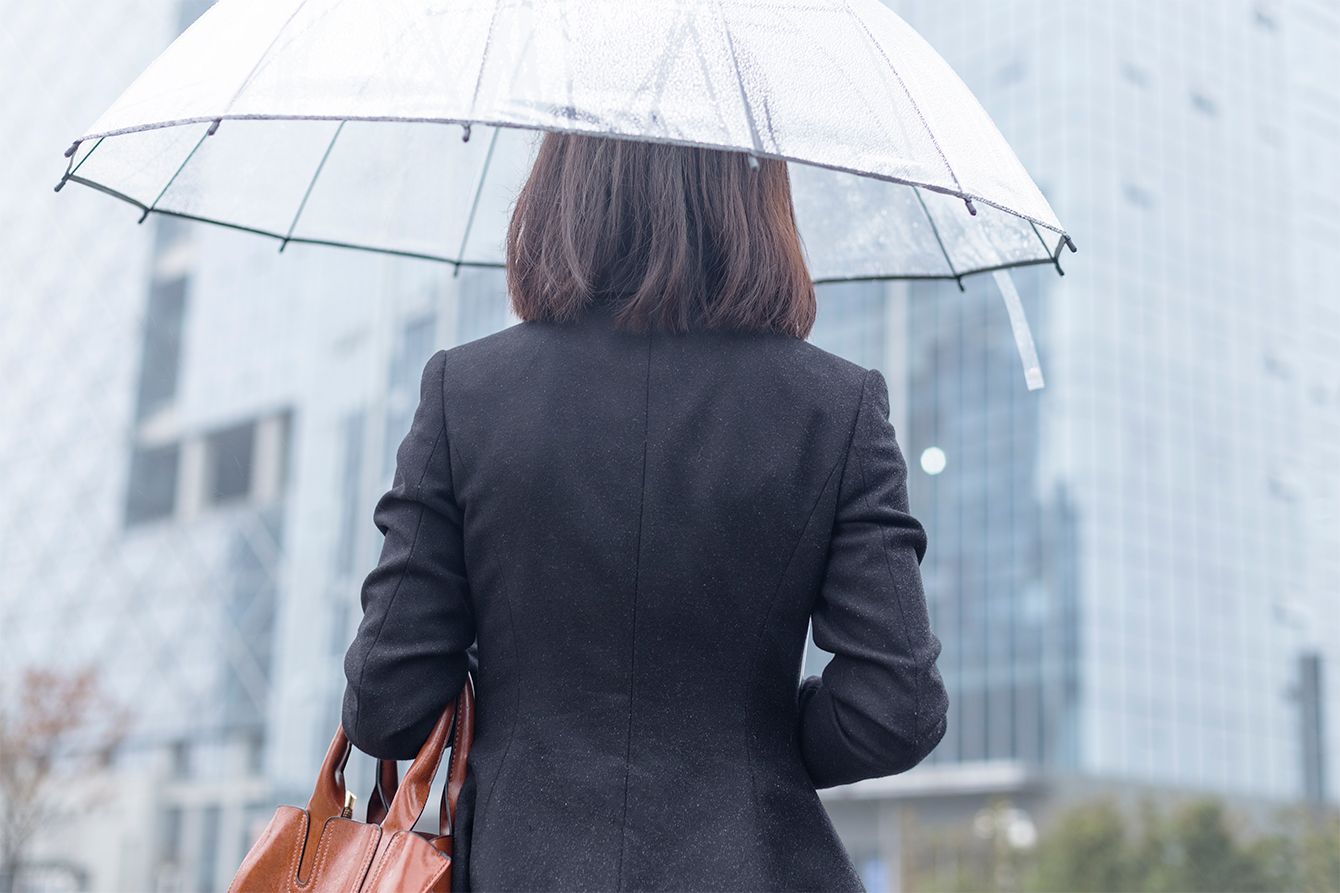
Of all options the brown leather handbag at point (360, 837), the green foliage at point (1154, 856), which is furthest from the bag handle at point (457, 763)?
the green foliage at point (1154, 856)

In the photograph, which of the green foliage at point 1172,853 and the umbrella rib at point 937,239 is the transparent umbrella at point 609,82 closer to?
the umbrella rib at point 937,239

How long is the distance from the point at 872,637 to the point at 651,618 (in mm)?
208

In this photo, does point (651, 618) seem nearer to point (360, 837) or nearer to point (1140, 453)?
point (360, 837)

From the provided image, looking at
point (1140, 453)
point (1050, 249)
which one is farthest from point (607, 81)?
point (1140, 453)

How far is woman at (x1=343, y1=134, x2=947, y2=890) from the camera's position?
55.0 inches

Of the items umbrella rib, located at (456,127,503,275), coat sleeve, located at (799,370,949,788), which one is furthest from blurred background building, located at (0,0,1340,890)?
coat sleeve, located at (799,370,949,788)

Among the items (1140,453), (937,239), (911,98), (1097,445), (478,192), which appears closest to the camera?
(911,98)

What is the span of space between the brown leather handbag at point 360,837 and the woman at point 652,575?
0.08 ft

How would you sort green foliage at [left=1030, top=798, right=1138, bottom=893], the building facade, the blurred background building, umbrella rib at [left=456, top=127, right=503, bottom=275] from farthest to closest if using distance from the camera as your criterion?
the building facade
the blurred background building
green foliage at [left=1030, top=798, right=1138, bottom=893]
umbrella rib at [left=456, top=127, right=503, bottom=275]

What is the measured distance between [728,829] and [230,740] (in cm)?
4210

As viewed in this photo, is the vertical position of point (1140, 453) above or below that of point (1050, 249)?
below

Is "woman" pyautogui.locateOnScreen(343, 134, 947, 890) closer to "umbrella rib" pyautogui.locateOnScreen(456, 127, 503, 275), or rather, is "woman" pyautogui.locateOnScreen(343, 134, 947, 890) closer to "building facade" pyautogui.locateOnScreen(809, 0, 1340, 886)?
"umbrella rib" pyautogui.locateOnScreen(456, 127, 503, 275)

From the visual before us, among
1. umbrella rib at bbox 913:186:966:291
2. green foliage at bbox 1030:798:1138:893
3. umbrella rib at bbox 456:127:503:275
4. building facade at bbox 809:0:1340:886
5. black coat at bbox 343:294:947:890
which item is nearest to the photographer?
black coat at bbox 343:294:947:890

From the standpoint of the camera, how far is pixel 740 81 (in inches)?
60.2
